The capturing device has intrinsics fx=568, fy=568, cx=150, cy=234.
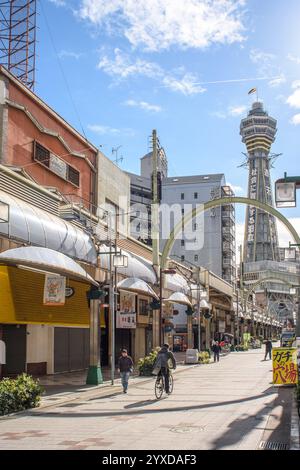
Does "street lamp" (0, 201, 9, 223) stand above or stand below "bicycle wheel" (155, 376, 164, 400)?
above

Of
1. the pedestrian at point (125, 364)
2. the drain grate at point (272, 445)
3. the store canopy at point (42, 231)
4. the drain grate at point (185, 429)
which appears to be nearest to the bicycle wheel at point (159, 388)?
the pedestrian at point (125, 364)

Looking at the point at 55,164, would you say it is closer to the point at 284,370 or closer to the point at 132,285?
the point at 132,285

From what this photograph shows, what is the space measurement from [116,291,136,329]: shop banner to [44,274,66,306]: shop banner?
36.2ft

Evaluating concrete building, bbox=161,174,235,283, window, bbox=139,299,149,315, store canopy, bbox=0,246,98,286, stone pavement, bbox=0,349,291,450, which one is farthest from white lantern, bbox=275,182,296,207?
concrete building, bbox=161,174,235,283

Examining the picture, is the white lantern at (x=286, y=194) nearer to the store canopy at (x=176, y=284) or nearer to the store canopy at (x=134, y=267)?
the store canopy at (x=134, y=267)

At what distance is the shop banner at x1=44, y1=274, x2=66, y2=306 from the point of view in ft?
75.9

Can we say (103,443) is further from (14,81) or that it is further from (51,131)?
(51,131)

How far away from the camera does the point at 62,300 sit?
75.8 ft

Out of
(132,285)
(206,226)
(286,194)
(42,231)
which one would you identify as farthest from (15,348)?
(206,226)

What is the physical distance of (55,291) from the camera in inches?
915

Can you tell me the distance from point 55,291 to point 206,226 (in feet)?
343

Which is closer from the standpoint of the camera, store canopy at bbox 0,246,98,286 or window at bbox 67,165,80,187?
store canopy at bbox 0,246,98,286

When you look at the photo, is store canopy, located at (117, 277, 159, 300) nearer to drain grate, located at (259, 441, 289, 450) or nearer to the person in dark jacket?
the person in dark jacket

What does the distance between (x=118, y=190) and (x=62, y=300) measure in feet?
83.2
